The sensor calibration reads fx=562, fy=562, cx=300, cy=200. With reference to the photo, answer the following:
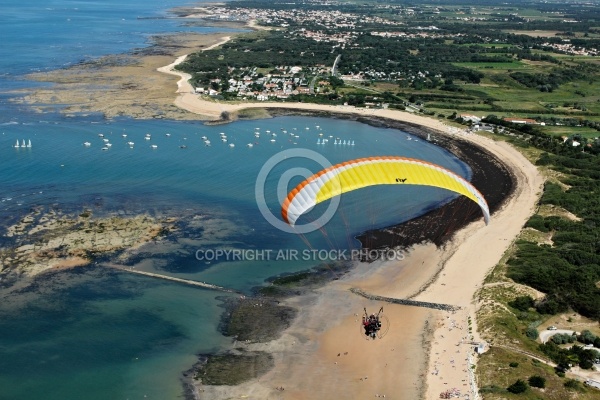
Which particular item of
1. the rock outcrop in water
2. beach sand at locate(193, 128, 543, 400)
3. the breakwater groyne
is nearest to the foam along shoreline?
beach sand at locate(193, 128, 543, 400)

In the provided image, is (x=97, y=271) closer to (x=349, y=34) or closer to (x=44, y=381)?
(x=44, y=381)

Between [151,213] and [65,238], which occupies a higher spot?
[151,213]

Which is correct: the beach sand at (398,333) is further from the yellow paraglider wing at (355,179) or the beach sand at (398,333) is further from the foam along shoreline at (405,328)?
the yellow paraglider wing at (355,179)

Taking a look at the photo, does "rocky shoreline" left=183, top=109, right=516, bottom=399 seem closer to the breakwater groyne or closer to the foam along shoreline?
the foam along shoreline

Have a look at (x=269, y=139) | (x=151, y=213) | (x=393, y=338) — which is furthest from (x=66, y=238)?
(x=269, y=139)

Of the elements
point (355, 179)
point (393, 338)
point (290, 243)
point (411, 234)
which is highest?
point (355, 179)

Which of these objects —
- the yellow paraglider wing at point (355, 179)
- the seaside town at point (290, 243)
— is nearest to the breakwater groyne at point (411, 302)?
the seaside town at point (290, 243)

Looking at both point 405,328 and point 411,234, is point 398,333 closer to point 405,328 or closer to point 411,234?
point 405,328

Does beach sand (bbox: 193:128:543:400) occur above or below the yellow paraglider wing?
below
